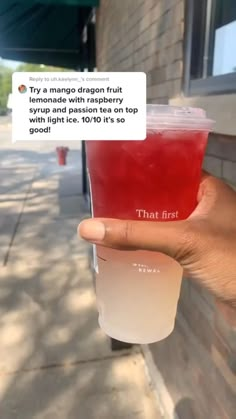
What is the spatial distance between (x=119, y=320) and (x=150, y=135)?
515 millimetres

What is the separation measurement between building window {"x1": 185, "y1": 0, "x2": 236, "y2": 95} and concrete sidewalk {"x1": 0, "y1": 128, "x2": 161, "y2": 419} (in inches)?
79.9

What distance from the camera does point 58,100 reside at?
87 cm

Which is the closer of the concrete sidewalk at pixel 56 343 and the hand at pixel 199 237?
the hand at pixel 199 237

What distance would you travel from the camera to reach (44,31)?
26.1ft

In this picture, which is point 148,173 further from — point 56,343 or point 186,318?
point 56,343

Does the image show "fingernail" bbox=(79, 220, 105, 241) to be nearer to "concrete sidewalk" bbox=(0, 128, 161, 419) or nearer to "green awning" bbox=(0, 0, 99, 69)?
"concrete sidewalk" bbox=(0, 128, 161, 419)

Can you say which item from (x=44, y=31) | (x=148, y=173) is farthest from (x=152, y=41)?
(x=44, y=31)

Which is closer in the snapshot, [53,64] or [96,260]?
[96,260]

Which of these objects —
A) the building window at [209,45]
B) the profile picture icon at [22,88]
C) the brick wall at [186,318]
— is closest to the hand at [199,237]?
the profile picture icon at [22,88]

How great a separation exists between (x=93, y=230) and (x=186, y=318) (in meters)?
1.80

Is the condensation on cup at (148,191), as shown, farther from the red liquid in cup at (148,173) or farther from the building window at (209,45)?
the building window at (209,45)

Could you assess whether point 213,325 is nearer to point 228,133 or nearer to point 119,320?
point 228,133

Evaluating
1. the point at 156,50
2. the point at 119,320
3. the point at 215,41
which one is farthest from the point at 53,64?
the point at 119,320

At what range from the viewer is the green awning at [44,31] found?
6.77 metres
